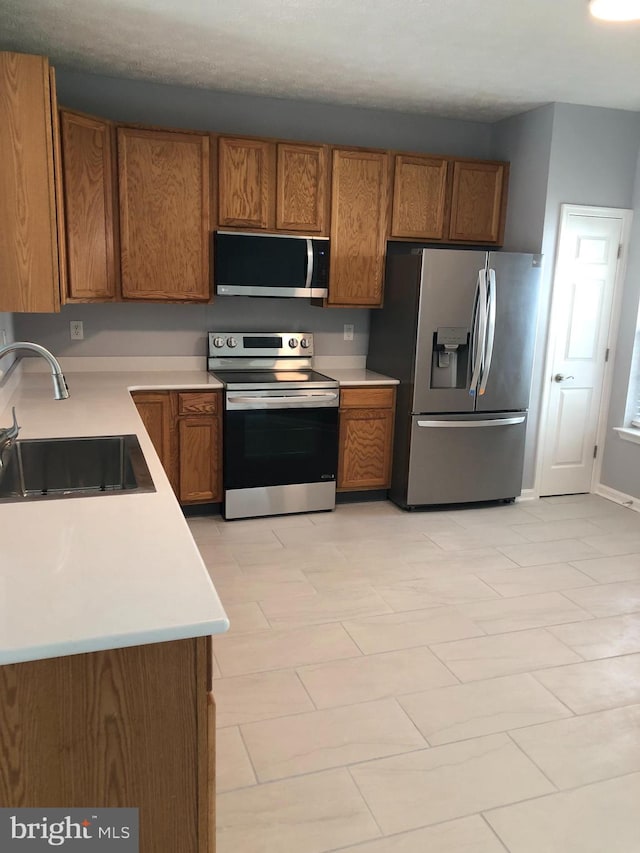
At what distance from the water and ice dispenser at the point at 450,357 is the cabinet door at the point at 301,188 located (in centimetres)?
103

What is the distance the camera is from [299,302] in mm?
4586

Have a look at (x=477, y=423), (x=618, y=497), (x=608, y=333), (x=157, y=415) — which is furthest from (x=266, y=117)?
(x=618, y=497)

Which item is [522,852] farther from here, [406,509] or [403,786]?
[406,509]

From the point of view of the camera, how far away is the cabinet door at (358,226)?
421 centimetres

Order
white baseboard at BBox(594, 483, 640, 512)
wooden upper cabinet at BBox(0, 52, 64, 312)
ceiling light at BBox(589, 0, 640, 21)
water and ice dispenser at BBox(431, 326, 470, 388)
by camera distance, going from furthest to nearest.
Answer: white baseboard at BBox(594, 483, 640, 512) → water and ice dispenser at BBox(431, 326, 470, 388) → ceiling light at BBox(589, 0, 640, 21) → wooden upper cabinet at BBox(0, 52, 64, 312)

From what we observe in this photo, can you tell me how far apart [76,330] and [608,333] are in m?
3.53

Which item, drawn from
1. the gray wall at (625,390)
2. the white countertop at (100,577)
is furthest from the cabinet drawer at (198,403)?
the gray wall at (625,390)

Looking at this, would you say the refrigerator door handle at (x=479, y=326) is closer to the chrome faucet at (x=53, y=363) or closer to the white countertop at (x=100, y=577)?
the white countertop at (x=100, y=577)

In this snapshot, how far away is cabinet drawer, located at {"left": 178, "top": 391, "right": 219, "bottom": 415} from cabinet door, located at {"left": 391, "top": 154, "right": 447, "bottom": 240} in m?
1.62

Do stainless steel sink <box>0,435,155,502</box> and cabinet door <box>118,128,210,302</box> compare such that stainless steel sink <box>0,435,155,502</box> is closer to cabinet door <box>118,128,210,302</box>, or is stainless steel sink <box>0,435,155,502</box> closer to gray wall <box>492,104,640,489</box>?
cabinet door <box>118,128,210,302</box>

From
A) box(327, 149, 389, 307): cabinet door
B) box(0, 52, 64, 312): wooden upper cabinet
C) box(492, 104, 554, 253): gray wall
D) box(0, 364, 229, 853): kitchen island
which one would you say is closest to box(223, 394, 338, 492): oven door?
box(327, 149, 389, 307): cabinet door

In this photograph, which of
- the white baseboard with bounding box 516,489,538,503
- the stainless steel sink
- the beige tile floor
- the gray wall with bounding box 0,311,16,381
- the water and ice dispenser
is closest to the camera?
the beige tile floor

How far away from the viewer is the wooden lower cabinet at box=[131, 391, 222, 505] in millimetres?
3885

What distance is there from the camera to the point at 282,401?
4.02 metres
